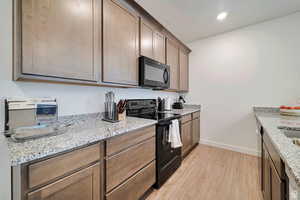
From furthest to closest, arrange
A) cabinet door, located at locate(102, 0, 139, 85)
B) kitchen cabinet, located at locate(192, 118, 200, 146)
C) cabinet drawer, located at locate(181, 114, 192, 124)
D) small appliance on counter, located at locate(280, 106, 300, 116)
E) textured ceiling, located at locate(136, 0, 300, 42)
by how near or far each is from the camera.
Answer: kitchen cabinet, located at locate(192, 118, 200, 146), cabinet drawer, located at locate(181, 114, 192, 124), textured ceiling, located at locate(136, 0, 300, 42), small appliance on counter, located at locate(280, 106, 300, 116), cabinet door, located at locate(102, 0, 139, 85)

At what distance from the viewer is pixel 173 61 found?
263 cm

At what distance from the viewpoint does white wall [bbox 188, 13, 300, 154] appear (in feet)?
7.39

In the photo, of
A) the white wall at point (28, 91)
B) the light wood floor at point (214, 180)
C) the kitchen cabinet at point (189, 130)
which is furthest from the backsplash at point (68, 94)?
the light wood floor at point (214, 180)

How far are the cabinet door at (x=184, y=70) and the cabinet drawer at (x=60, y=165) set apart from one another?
248 centimetres

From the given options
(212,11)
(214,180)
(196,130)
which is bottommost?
(214,180)

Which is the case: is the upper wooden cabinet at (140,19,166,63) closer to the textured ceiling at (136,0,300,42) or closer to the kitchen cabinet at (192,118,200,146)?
the textured ceiling at (136,0,300,42)

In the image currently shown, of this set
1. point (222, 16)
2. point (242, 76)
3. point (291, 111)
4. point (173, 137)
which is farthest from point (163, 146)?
point (222, 16)

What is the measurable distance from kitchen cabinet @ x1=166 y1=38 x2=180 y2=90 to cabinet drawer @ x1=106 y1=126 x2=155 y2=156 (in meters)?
1.44

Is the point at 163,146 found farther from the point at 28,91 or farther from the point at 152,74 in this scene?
the point at 28,91

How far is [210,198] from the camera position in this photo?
1.46m

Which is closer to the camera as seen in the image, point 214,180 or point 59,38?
point 59,38

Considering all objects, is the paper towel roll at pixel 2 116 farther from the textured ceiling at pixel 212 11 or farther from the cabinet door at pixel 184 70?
the cabinet door at pixel 184 70

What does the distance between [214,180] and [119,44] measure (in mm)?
2236

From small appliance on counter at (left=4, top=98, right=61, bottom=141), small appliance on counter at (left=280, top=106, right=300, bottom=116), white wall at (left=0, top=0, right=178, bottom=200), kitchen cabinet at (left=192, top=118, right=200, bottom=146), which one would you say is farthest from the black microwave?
small appliance on counter at (left=280, top=106, right=300, bottom=116)
